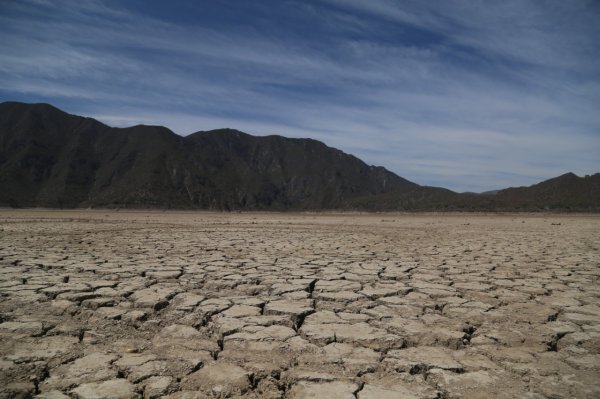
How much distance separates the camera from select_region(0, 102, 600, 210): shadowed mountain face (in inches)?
2085

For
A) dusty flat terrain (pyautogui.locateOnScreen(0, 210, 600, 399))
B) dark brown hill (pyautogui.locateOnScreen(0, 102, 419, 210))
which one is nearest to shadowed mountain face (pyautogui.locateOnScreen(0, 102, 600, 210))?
dark brown hill (pyautogui.locateOnScreen(0, 102, 419, 210))

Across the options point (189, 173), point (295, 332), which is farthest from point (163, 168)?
point (295, 332)

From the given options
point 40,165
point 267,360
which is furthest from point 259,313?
point 40,165

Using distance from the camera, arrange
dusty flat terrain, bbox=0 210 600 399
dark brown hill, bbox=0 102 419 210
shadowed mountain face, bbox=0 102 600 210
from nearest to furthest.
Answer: dusty flat terrain, bbox=0 210 600 399, shadowed mountain face, bbox=0 102 600 210, dark brown hill, bbox=0 102 419 210

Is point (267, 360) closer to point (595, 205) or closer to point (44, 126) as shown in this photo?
point (595, 205)

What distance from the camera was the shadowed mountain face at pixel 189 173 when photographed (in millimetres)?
52969

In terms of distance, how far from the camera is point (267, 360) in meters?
1.90

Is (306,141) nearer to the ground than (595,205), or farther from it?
farther from it

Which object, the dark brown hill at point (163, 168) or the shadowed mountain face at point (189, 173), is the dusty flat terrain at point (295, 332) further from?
the dark brown hill at point (163, 168)

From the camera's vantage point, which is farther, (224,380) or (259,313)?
(259,313)

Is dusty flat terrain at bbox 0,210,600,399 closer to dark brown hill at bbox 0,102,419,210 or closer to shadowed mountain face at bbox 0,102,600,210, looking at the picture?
shadowed mountain face at bbox 0,102,600,210

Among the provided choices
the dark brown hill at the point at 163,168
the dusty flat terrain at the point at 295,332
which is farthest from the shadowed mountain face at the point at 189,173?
the dusty flat terrain at the point at 295,332

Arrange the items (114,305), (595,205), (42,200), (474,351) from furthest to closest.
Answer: (42,200) < (595,205) < (114,305) < (474,351)

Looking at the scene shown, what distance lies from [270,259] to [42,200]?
70.0 meters
